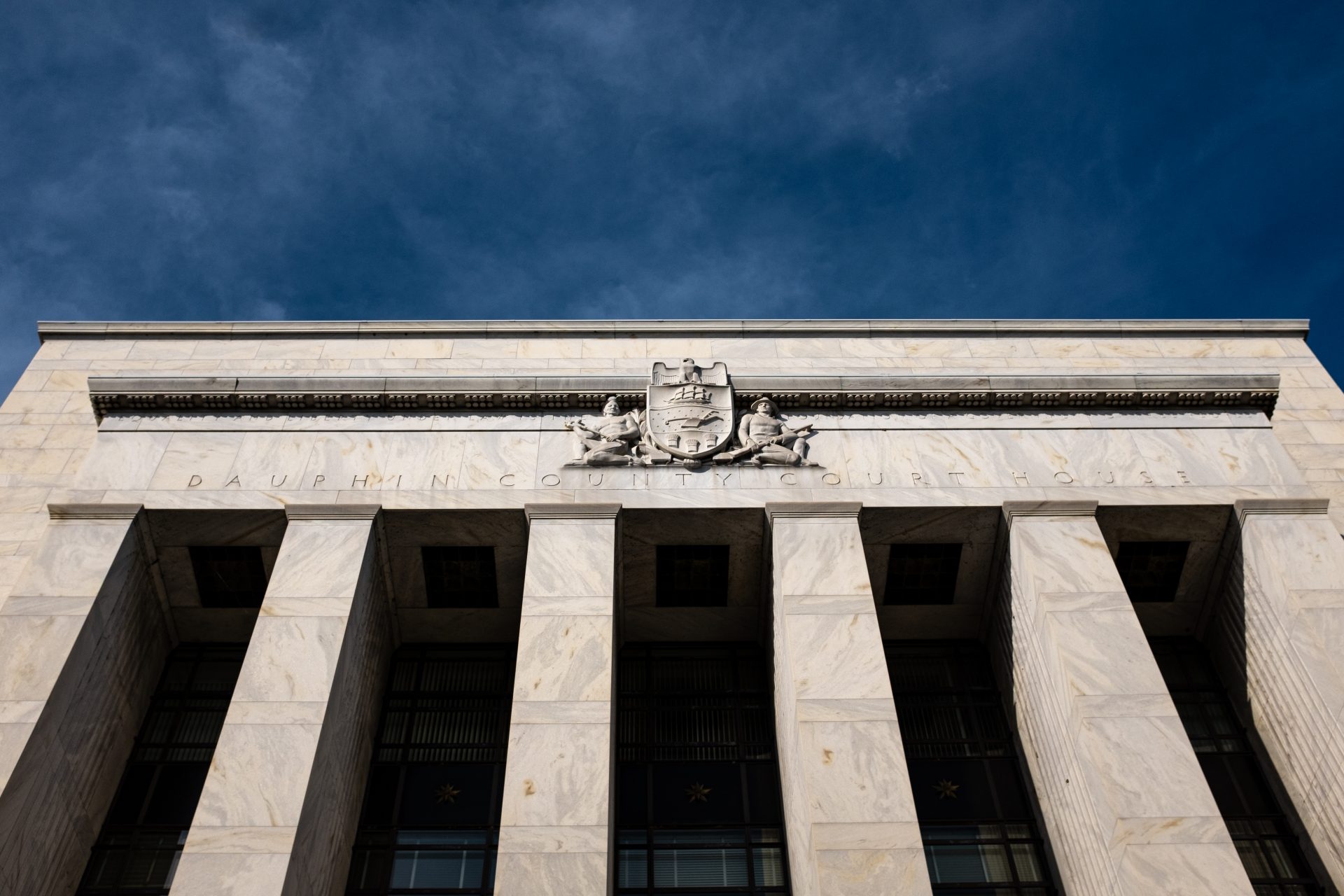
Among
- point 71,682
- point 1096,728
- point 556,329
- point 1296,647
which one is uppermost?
point 556,329

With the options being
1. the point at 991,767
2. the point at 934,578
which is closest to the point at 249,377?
the point at 934,578

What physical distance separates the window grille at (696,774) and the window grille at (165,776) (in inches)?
274

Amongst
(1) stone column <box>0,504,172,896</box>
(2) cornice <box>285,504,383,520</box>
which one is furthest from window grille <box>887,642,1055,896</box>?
(1) stone column <box>0,504,172,896</box>

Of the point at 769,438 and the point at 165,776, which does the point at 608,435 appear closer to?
the point at 769,438

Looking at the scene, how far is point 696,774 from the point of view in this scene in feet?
62.0

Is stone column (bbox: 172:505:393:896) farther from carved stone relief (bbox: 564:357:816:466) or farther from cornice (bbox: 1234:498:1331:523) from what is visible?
cornice (bbox: 1234:498:1331:523)

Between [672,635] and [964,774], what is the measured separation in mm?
5693

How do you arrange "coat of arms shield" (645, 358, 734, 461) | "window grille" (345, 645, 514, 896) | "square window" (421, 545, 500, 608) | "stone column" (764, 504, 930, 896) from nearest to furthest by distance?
"stone column" (764, 504, 930, 896)
"window grille" (345, 645, 514, 896)
"square window" (421, 545, 500, 608)
"coat of arms shield" (645, 358, 734, 461)

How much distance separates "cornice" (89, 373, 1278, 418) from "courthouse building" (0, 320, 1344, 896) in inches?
2.8

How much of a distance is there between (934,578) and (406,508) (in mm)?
9548

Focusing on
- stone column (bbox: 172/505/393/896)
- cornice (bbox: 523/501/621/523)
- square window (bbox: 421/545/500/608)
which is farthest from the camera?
square window (bbox: 421/545/500/608)

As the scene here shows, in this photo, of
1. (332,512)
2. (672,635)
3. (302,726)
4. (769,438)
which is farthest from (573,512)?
(302,726)

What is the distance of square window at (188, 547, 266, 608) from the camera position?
20.0 metres

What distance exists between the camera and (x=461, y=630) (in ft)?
68.3
